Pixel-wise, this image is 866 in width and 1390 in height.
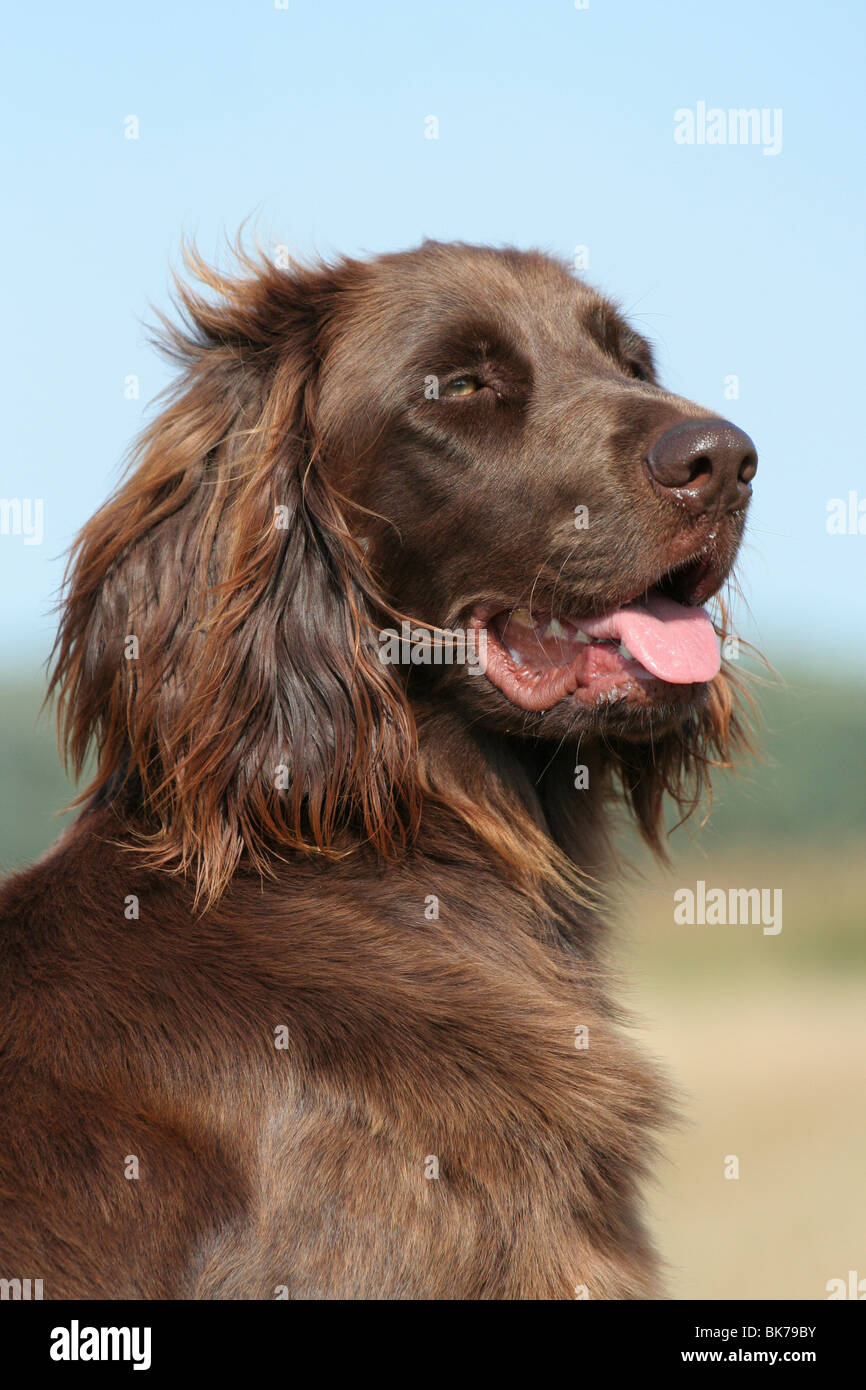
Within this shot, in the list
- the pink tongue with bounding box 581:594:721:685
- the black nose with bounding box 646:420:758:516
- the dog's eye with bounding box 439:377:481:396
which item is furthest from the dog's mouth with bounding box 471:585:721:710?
the dog's eye with bounding box 439:377:481:396

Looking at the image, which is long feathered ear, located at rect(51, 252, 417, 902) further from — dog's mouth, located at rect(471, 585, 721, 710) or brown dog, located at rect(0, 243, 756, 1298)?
dog's mouth, located at rect(471, 585, 721, 710)

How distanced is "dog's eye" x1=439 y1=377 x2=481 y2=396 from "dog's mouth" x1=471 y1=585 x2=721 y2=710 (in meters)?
0.61

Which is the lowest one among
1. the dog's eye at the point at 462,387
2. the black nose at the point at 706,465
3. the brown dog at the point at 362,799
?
the brown dog at the point at 362,799

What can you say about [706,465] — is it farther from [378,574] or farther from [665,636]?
[378,574]

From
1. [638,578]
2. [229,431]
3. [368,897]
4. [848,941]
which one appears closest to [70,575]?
[229,431]

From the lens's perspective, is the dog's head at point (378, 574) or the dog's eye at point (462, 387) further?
the dog's eye at point (462, 387)

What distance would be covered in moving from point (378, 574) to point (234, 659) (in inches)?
18.4

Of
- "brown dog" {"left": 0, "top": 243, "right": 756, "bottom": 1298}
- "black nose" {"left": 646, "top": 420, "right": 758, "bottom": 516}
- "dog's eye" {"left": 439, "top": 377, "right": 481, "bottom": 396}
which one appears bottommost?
"brown dog" {"left": 0, "top": 243, "right": 756, "bottom": 1298}

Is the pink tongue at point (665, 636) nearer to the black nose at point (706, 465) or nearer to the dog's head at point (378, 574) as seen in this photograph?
the dog's head at point (378, 574)

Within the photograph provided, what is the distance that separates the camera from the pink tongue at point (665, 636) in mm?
3504

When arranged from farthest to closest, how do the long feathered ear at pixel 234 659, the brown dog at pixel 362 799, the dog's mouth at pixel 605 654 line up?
the dog's mouth at pixel 605 654 < the long feathered ear at pixel 234 659 < the brown dog at pixel 362 799

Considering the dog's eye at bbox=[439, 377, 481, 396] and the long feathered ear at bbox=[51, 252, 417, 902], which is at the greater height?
the dog's eye at bbox=[439, 377, 481, 396]

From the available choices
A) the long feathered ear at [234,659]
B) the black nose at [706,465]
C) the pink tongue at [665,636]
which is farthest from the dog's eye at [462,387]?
the pink tongue at [665,636]

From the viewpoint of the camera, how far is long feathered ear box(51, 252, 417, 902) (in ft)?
11.1
